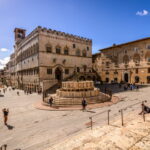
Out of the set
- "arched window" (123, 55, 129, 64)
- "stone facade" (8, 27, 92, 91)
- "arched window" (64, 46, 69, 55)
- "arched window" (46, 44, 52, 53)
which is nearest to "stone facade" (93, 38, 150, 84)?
"arched window" (123, 55, 129, 64)

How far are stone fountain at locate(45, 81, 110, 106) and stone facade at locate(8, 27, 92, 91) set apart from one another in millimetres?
7946

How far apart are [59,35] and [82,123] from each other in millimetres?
26471

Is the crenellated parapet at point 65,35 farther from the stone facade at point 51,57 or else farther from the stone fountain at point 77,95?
the stone fountain at point 77,95

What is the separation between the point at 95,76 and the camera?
3944cm

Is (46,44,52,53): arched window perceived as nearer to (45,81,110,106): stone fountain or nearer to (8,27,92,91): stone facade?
(8,27,92,91): stone facade

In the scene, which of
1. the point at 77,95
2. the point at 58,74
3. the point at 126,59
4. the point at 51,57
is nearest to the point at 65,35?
the point at 51,57

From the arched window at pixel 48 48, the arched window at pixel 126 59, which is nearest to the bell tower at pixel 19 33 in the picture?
the arched window at pixel 48 48

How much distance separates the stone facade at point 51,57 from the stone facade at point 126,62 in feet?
25.5

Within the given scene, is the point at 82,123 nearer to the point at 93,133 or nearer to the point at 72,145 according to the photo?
the point at 93,133

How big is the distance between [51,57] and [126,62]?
891 inches

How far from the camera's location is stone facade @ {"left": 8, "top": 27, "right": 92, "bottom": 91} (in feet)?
91.9

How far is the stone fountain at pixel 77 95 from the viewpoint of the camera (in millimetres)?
15109

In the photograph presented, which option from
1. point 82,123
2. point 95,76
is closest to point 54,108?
point 82,123

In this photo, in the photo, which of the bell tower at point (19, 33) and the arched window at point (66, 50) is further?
the bell tower at point (19, 33)
